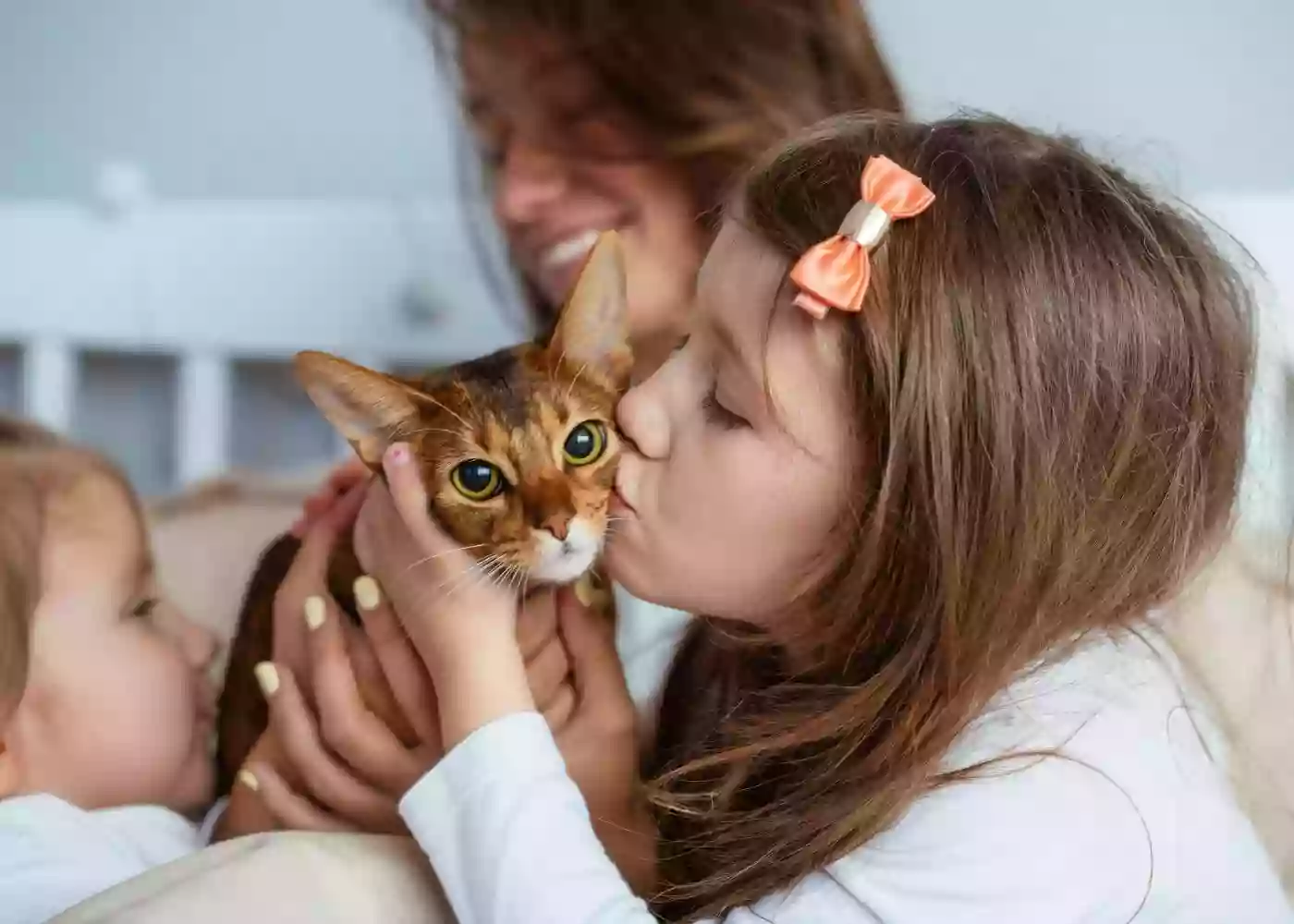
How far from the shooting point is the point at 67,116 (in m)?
1.57

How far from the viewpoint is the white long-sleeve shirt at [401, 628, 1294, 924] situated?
60 cm

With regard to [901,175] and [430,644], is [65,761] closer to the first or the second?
[430,644]

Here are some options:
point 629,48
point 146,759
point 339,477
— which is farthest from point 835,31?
point 146,759

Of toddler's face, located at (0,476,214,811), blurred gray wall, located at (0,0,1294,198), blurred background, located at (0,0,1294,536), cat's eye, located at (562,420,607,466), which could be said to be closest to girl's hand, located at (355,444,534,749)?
cat's eye, located at (562,420,607,466)

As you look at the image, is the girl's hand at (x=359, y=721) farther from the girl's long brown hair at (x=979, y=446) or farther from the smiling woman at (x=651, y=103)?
the smiling woman at (x=651, y=103)

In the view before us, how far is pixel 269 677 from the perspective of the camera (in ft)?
2.78

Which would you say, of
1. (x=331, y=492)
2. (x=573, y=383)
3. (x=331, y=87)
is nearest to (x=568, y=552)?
(x=573, y=383)

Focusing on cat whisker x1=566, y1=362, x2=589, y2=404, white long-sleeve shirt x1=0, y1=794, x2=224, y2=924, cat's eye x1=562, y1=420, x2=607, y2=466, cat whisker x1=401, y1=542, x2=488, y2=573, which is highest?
cat whisker x1=566, y1=362, x2=589, y2=404

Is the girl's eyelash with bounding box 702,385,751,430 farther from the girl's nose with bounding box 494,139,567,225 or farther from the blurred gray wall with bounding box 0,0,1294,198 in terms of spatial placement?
the blurred gray wall with bounding box 0,0,1294,198

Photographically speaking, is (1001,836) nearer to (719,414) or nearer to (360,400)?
(719,414)

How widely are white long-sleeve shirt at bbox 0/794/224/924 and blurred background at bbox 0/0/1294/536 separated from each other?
65 centimetres

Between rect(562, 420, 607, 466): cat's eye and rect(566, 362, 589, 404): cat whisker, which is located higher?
rect(566, 362, 589, 404): cat whisker

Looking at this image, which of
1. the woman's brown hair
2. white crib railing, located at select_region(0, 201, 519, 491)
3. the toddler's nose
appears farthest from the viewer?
white crib railing, located at select_region(0, 201, 519, 491)

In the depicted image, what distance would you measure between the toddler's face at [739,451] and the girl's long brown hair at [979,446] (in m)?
0.02
